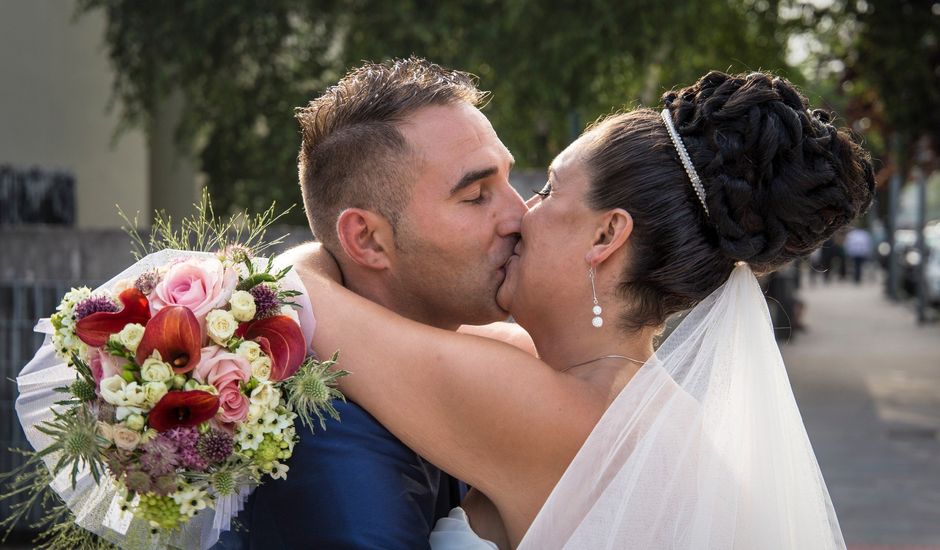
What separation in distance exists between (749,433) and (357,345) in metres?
1.01

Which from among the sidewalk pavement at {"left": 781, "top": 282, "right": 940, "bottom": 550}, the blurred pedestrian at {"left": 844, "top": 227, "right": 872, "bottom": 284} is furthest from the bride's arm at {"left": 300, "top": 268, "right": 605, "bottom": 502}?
the blurred pedestrian at {"left": 844, "top": 227, "right": 872, "bottom": 284}

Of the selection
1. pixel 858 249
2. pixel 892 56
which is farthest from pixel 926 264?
pixel 858 249

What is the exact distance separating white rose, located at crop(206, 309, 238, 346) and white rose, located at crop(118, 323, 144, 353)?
14 centimetres

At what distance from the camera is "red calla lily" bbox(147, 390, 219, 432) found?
2443 millimetres

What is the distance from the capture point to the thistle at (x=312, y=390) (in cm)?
256

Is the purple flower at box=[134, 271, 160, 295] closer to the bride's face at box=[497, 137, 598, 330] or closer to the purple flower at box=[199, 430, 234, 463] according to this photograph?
the purple flower at box=[199, 430, 234, 463]

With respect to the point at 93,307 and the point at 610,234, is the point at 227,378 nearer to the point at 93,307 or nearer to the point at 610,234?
the point at 93,307

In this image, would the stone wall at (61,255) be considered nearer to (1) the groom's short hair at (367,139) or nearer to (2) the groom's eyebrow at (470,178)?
(1) the groom's short hair at (367,139)

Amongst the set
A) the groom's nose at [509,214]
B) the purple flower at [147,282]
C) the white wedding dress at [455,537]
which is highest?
the groom's nose at [509,214]

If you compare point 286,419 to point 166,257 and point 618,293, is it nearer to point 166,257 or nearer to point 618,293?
point 166,257

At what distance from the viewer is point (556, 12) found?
42.2 feet

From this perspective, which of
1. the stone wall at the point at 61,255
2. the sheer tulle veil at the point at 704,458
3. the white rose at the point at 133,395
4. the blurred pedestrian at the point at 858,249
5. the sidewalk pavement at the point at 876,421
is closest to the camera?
the white rose at the point at 133,395

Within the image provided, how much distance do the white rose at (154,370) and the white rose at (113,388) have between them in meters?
0.05

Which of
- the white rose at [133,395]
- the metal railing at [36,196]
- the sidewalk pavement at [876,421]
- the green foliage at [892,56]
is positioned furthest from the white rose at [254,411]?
the green foliage at [892,56]
